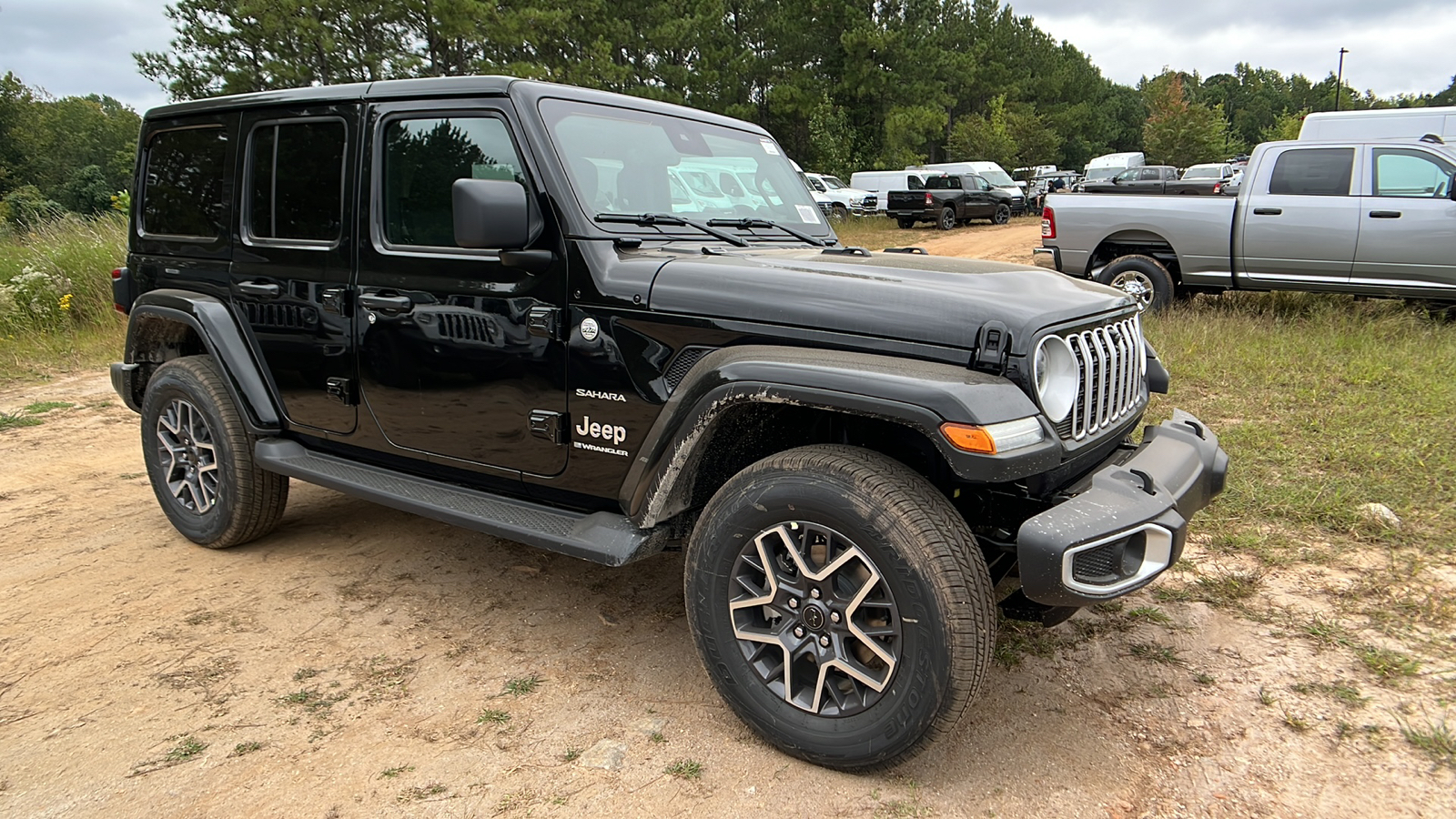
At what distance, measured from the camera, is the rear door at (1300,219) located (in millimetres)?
8445

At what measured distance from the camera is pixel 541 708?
2938 mm

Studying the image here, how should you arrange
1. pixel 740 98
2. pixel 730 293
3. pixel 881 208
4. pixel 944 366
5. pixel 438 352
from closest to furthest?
pixel 944 366, pixel 730 293, pixel 438 352, pixel 881 208, pixel 740 98

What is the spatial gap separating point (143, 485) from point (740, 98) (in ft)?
114

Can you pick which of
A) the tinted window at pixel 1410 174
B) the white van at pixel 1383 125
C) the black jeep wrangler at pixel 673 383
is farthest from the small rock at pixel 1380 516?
the white van at pixel 1383 125

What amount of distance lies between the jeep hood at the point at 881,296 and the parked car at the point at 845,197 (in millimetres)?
25359

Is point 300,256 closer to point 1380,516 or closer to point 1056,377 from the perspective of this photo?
point 1056,377

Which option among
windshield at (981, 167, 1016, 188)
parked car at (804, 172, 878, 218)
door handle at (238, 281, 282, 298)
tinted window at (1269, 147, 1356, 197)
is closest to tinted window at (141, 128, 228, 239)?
door handle at (238, 281, 282, 298)

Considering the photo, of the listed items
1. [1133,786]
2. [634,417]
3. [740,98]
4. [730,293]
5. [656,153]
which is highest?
[740,98]

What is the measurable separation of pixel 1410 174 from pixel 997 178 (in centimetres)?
2436

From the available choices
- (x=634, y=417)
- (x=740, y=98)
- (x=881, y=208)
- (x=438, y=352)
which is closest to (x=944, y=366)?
(x=634, y=417)

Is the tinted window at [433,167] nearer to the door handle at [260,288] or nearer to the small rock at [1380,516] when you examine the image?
the door handle at [260,288]

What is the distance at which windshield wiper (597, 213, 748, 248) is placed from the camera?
10.3 feet

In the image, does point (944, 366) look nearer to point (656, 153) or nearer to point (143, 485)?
point (656, 153)

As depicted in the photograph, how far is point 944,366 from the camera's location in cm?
239
